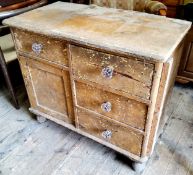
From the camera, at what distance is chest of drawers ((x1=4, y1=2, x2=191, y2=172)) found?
938 millimetres

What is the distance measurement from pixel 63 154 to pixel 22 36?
734 mm

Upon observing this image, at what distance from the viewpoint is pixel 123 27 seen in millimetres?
1079

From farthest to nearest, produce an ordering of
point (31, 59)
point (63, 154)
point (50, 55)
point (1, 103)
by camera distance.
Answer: point (1, 103), point (63, 154), point (31, 59), point (50, 55)

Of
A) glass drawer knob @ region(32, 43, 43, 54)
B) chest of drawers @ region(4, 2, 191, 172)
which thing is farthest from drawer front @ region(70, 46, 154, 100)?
glass drawer knob @ region(32, 43, 43, 54)

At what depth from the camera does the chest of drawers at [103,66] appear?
0.94 metres

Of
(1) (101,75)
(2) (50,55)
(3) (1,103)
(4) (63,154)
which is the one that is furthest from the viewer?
(3) (1,103)

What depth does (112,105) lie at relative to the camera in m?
1.12

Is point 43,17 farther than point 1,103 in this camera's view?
No

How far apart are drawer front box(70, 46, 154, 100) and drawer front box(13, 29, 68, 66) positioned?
72 mm

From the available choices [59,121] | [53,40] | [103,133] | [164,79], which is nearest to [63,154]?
[59,121]

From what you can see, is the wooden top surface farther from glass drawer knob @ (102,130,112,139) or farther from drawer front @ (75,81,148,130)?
glass drawer knob @ (102,130,112,139)

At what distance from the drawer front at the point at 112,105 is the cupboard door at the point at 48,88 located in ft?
0.34

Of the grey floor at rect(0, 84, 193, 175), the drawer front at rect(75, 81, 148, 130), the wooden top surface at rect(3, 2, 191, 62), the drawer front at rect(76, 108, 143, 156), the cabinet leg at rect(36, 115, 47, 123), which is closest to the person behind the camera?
the wooden top surface at rect(3, 2, 191, 62)

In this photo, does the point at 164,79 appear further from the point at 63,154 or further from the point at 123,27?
the point at 63,154
